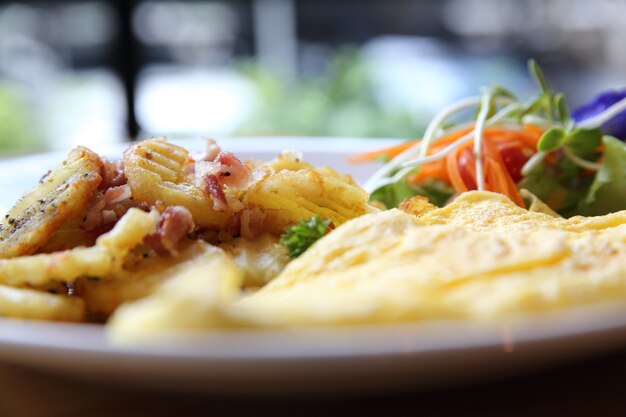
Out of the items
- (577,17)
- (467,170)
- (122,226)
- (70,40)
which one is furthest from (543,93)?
(577,17)

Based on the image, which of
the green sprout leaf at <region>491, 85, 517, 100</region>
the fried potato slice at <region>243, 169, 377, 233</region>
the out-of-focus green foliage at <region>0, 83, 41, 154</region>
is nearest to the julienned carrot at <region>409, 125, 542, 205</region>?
the green sprout leaf at <region>491, 85, 517, 100</region>

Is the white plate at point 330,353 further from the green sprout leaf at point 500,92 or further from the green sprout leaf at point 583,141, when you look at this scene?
the green sprout leaf at point 500,92

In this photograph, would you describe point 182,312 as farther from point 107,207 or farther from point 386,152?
point 386,152

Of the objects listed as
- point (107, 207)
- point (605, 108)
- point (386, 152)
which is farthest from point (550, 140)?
point (107, 207)

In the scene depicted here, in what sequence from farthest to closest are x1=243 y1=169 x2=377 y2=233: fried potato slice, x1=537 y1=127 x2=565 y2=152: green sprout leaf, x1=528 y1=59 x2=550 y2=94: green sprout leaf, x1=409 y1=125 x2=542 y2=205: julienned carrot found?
x1=528 y1=59 x2=550 y2=94: green sprout leaf < x1=537 y1=127 x2=565 y2=152: green sprout leaf < x1=409 y1=125 x2=542 y2=205: julienned carrot < x1=243 y1=169 x2=377 y2=233: fried potato slice

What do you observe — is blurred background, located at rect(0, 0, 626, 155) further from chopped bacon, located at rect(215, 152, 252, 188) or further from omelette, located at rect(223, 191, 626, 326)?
omelette, located at rect(223, 191, 626, 326)

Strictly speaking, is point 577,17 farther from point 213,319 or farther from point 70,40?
point 213,319
